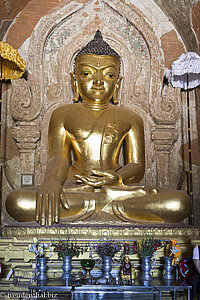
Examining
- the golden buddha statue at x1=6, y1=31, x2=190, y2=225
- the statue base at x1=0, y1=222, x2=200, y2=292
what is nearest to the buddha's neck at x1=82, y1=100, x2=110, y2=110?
the golden buddha statue at x1=6, y1=31, x2=190, y2=225

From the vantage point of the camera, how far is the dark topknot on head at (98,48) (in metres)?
5.66

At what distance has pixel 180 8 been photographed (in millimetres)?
5914

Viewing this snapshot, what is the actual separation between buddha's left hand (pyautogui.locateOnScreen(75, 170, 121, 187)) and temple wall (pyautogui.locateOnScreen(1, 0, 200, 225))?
1.02 meters

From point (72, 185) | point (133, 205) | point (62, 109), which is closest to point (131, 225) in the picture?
point (133, 205)

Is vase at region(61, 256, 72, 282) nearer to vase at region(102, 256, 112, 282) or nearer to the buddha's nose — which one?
vase at region(102, 256, 112, 282)

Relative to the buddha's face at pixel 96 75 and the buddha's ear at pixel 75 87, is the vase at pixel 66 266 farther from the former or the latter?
the buddha's ear at pixel 75 87

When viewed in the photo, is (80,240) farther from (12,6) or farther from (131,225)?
(12,6)

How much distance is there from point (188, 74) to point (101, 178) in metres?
2.13

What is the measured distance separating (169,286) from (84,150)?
2.55 metres

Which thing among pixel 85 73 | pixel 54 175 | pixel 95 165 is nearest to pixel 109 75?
pixel 85 73

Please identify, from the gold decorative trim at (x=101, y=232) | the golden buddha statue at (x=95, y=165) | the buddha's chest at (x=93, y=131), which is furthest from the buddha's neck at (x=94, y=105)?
the gold decorative trim at (x=101, y=232)

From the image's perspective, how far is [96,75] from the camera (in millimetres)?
5660

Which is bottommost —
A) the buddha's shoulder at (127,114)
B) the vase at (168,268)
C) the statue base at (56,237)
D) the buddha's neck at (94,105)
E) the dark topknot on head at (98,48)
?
the vase at (168,268)

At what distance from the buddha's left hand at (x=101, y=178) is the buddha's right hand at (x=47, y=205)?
512mm
